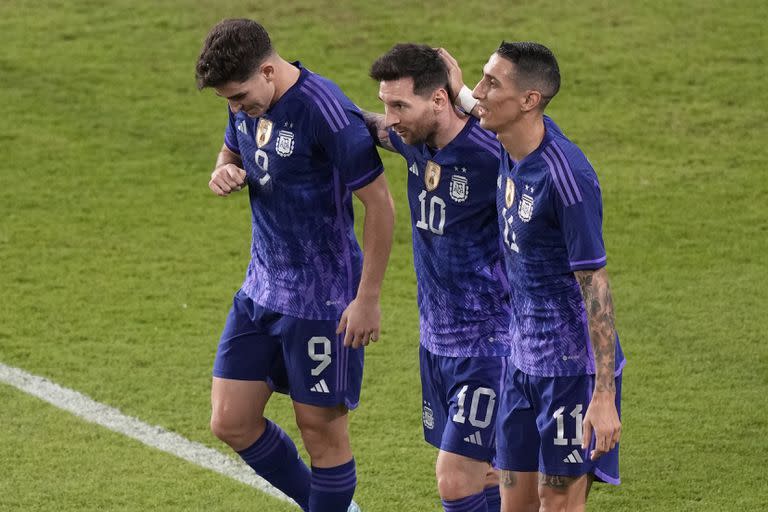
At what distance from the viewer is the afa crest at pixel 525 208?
4504 mm

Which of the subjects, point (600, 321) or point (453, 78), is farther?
point (453, 78)

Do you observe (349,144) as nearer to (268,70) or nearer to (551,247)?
(268,70)

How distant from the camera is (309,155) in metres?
5.21

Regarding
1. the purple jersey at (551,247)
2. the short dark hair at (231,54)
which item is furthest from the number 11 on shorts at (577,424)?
the short dark hair at (231,54)

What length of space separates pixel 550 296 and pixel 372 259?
2.59 ft

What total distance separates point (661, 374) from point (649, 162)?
3.36 meters

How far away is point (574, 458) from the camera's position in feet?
15.1

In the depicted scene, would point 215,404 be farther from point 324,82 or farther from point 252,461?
point 324,82

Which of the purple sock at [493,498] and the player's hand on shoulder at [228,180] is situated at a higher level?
the player's hand on shoulder at [228,180]

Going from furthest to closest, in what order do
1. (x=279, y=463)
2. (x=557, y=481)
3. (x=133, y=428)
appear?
1. (x=133, y=428)
2. (x=279, y=463)
3. (x=557, y=481)

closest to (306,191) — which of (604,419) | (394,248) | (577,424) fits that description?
(577,424)

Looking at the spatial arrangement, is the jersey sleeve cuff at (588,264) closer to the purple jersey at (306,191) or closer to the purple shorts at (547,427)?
the purple shorts at (547,427)

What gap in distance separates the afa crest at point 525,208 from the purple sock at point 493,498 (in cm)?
130

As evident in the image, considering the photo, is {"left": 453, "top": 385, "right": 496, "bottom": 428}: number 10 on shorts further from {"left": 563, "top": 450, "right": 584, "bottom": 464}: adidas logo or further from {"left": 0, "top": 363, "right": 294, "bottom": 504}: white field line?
{"left": 0, "top": 363, "right": 294, "bottom": 504}: white field line
